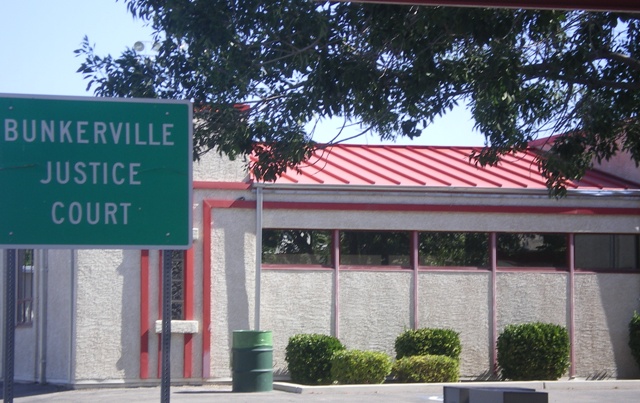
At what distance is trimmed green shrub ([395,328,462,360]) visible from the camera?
18812 millimetres

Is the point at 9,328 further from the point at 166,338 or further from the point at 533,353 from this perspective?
the point at 533,353

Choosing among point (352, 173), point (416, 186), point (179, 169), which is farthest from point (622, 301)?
point (179, 169)

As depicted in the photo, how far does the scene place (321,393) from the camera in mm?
16656

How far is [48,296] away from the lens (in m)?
19.7

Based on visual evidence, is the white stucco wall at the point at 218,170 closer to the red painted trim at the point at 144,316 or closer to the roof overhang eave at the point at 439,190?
the roof overhang eave at the point at 439,190

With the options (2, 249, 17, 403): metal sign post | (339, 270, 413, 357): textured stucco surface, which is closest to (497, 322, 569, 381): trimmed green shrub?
(339, 270, 413, 357): textured stucco surface

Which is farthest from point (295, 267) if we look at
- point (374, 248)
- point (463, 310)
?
point (463, 310)

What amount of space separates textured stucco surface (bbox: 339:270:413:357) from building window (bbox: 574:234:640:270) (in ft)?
13.6

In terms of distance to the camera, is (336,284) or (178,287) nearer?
(178,287)

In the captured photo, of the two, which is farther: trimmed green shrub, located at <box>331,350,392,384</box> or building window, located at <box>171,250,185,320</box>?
building window, located at <box>171,250,185,320</box>

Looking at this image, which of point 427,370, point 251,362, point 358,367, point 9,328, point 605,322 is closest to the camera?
point 9,328

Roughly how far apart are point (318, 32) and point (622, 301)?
12.8 m

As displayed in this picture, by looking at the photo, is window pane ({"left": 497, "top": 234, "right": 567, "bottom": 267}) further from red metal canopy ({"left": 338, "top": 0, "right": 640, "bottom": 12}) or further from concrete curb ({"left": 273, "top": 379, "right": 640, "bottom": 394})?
red metal canopy ({"left": 338, "top": 0, "right": 640, "bottom": 12})

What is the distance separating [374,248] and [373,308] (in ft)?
4.13
